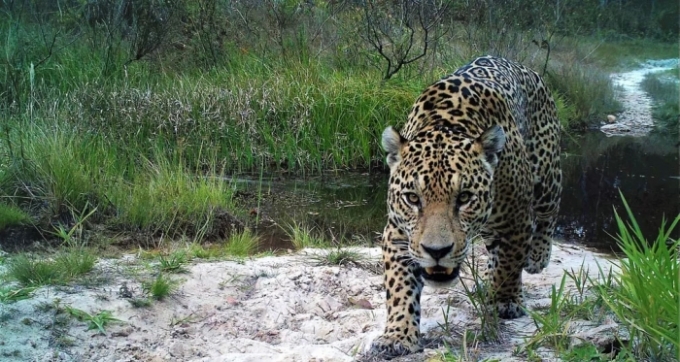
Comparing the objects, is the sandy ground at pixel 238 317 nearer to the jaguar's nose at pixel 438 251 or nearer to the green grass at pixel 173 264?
the green grass at pixel 173 264

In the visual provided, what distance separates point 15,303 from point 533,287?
387 centimetres

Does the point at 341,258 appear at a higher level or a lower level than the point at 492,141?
lower

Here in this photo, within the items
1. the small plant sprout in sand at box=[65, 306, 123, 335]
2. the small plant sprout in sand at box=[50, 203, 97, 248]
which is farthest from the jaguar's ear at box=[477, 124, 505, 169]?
the small plant sprout in sand at box=[50, 203, 97, 248]

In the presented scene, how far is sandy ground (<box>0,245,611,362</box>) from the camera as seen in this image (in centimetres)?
483

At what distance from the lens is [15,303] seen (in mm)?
5070

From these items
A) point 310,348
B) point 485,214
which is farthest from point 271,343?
point 485,214

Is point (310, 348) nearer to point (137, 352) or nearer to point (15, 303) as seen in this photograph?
point (137, 352)

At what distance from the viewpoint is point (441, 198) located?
14.4ft

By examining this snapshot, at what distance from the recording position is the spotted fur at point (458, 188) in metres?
4.38

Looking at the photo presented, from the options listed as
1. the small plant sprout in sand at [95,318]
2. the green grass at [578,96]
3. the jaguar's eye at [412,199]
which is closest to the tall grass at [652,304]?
the jaguar's eye at [412,199]

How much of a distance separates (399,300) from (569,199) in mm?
6377

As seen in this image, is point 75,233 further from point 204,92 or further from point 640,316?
point 640,316

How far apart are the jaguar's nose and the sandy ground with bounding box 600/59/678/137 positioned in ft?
40.3

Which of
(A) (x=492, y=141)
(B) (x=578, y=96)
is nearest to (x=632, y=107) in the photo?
(B) (x=578, y=96)
